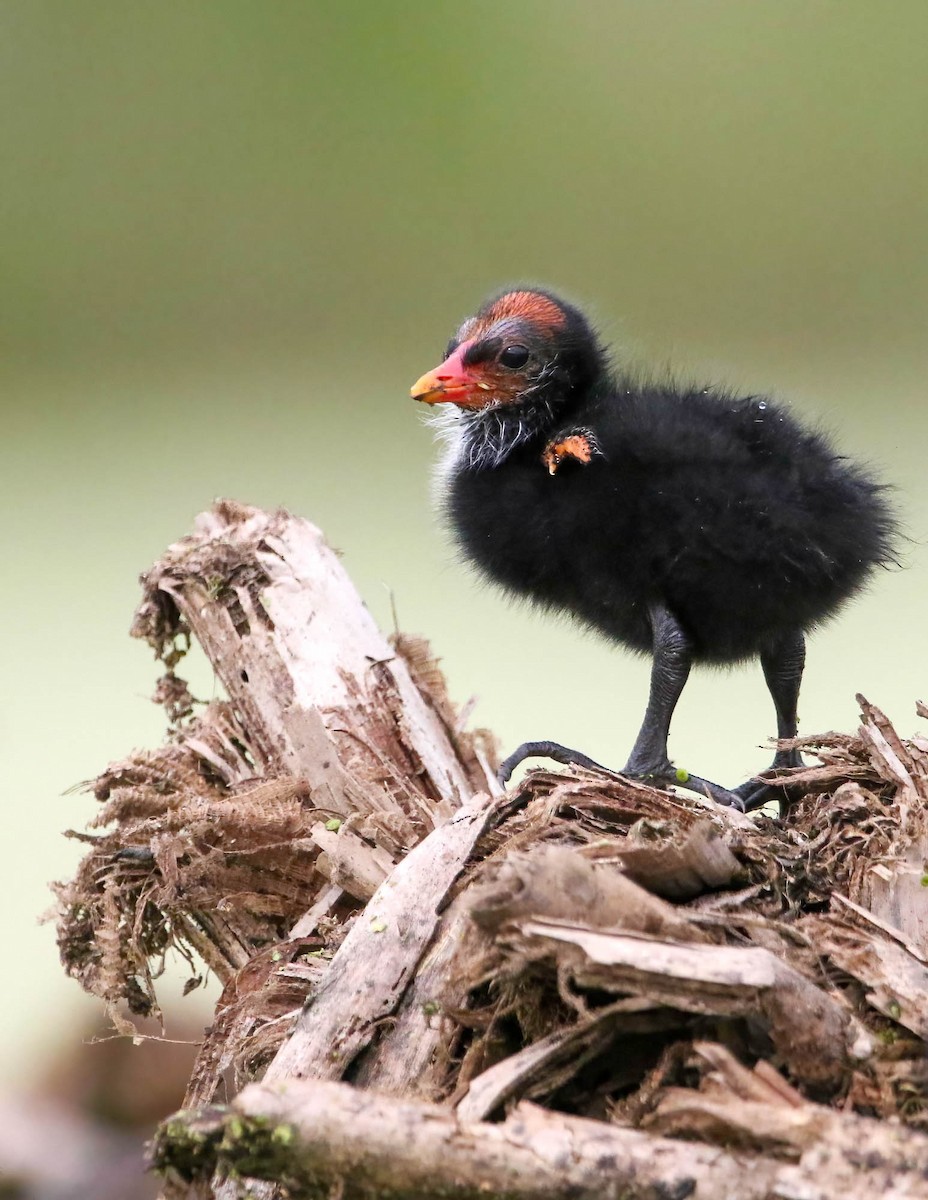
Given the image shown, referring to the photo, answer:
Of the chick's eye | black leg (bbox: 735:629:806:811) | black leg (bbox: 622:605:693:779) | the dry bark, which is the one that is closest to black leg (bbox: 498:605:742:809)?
black leg (bbox: 622:605:693:779)

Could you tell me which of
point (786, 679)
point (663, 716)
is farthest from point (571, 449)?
point (786, 679)

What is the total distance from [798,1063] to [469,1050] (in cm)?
29

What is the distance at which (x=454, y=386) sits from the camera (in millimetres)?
1897

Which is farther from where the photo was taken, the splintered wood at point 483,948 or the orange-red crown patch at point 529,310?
the orange-red crown patch at point 529,310

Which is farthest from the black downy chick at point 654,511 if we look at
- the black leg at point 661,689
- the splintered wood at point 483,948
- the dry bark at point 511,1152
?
the dry bark at point 511,1152

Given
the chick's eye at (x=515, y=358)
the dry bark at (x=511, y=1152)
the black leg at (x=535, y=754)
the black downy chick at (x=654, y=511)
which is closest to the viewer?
the dry bark at (x=511, y=1152)

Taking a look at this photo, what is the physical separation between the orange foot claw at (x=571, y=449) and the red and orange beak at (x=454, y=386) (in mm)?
183

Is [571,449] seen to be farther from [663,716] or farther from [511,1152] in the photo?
[511,1152]

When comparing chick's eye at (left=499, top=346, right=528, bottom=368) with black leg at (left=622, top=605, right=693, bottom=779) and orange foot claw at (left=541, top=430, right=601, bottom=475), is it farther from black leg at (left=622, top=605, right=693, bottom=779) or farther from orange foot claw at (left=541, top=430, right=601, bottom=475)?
black leg at (left=622, top=605, right=693, bottom=779)

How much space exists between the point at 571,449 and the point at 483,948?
31.6 inches

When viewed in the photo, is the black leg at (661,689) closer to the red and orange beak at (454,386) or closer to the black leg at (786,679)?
the black leg at (786,679)

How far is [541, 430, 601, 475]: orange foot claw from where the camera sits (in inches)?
67.0

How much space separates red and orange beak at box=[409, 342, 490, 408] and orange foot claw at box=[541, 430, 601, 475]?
0.18 m

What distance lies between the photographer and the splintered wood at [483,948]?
923 millimetres
